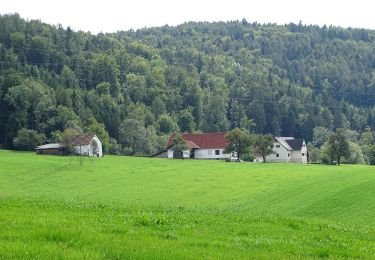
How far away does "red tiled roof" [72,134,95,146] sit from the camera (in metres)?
102

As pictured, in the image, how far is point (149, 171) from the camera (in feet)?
237

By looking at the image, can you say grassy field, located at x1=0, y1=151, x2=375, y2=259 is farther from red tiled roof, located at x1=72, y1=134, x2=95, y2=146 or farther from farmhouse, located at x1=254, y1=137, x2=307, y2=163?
farmhouse, located at x1=254, y1=137, x2=307, y2=163

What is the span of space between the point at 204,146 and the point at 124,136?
72.1 ft

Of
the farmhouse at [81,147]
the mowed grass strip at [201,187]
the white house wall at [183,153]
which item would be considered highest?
the farmhouse at [81,147]

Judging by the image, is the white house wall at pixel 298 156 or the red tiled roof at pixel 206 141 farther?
the white house wall at pixel 298 156

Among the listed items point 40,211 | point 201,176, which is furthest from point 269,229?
point 201,176

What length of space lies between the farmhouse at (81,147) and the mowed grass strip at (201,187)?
66.8ft

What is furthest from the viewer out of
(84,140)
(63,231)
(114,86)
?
(114,86)

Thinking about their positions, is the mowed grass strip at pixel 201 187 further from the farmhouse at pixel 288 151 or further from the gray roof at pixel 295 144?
the gray roof at pixel 295 144

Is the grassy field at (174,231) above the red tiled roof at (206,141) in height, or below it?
below

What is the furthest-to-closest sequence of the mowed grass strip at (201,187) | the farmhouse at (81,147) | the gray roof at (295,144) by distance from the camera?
the gray roof at (295,144) < the farmhouse at (81,147) < the mowed grass strip at (201,187)

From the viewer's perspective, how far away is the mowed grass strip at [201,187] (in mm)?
41312

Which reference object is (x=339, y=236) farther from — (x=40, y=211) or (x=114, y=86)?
(x=114, y=86)

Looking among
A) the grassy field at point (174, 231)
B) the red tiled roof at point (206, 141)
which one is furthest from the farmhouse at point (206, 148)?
the grassy field at point (174, 231)
